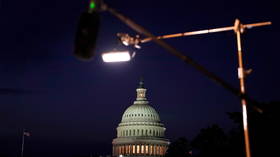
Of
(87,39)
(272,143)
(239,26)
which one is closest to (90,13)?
(87,39)

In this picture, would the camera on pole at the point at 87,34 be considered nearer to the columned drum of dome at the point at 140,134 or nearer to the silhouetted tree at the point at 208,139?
the silhouetted tree at the point at 208,139

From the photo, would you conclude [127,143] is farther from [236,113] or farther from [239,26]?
[239,26]

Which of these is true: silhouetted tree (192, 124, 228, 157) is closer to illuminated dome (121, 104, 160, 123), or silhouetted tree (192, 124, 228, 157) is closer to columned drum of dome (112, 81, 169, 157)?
columned drum of dome (112, 81, 169, 157)

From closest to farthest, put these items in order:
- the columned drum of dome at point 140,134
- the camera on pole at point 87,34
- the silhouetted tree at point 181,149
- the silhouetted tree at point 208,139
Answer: the camera on pole at point 87,34 → the silhouetted tree at point 208,139 → the silhouetted tree at point 181,149 → the columned drum of dome at point 140,134

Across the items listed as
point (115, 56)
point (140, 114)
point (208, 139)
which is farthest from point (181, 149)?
point (115, 56)

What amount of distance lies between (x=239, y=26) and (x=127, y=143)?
158 metres

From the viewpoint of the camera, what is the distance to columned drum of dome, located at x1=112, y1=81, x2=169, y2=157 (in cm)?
16838

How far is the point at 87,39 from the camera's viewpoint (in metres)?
8.02

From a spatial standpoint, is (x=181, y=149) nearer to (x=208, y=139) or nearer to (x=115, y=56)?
(x=208, y=139)

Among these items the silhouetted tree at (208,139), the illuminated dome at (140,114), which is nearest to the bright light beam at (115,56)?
the silhouetted tree at (208,139)

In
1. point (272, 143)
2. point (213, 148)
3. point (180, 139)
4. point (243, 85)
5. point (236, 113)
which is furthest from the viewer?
point (180, 139)

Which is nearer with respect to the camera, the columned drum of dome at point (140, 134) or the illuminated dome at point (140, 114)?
the columned drum of dome at point (140, 134)

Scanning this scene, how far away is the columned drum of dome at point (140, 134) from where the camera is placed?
168375 mm

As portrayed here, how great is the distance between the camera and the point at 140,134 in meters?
173
